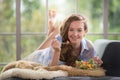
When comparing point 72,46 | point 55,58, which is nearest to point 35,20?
point 72,46

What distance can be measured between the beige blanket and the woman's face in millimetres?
317

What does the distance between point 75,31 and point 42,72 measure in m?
0.51

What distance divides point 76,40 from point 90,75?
38 centimetres

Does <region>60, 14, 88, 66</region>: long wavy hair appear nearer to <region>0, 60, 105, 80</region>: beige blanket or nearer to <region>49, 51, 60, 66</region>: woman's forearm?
<region>49, 51, 60, 66</region>: woman's forearm

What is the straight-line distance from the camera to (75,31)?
2.27m

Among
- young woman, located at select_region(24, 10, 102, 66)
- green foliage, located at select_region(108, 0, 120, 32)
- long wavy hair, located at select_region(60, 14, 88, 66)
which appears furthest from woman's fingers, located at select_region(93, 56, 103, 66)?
green foliage, located at select_region(108, 0, 120, 32)

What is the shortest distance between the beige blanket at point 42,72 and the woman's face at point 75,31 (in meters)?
0.32

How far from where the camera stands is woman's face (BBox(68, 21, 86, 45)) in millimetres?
2275

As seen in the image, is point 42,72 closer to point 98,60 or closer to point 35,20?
point 98,60

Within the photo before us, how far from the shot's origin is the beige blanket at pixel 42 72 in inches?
75.6

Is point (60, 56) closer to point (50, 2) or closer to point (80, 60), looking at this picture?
point (80, 60)

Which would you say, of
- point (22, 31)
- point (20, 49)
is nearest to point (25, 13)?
point (22, 31)

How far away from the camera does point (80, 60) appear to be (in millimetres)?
2281

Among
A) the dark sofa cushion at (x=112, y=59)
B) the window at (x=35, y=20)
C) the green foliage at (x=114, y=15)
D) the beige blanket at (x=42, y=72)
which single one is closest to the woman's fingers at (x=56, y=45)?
the beige blanket at (x=42, y=72)
